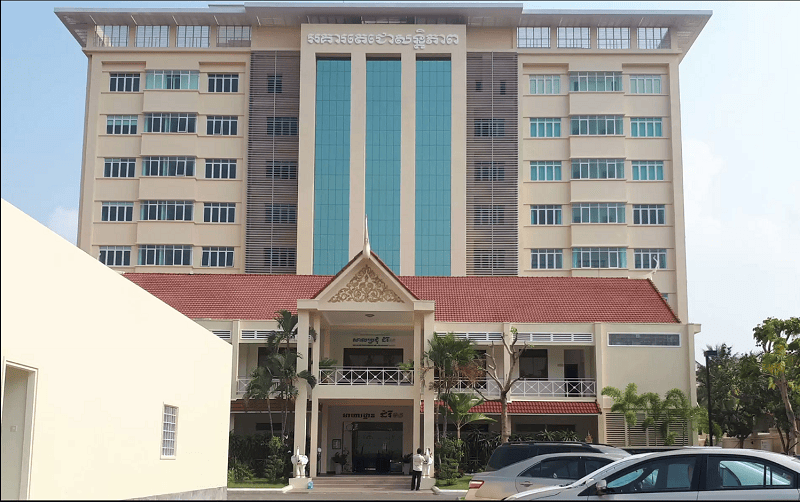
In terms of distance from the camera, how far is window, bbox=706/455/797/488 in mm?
12953

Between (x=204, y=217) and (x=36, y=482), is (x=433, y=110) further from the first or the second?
(x=36, y=482)

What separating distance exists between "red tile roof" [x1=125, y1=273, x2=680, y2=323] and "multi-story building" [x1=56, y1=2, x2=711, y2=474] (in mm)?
16744

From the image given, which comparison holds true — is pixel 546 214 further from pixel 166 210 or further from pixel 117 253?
pixel 117 253

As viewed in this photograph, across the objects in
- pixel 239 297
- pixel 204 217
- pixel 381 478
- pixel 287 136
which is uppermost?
pixel 287 136

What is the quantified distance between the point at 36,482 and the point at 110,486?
2.74 meters

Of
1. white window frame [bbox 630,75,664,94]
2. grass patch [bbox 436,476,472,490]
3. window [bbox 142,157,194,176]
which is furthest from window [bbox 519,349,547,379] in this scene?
window [bbox 142,157,194,176]

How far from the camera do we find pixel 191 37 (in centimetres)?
6894

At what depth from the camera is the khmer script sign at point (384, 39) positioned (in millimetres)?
66000

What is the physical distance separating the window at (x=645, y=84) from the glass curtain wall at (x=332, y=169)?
20.6 meters

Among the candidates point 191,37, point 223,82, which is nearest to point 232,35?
point 191,37

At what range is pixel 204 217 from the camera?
217ft

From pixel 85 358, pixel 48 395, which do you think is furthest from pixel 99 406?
pixel 48 395

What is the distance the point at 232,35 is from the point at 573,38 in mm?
24764

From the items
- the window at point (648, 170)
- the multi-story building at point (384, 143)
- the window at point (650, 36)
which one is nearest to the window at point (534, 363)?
the multi-story building at point (384, 143)
